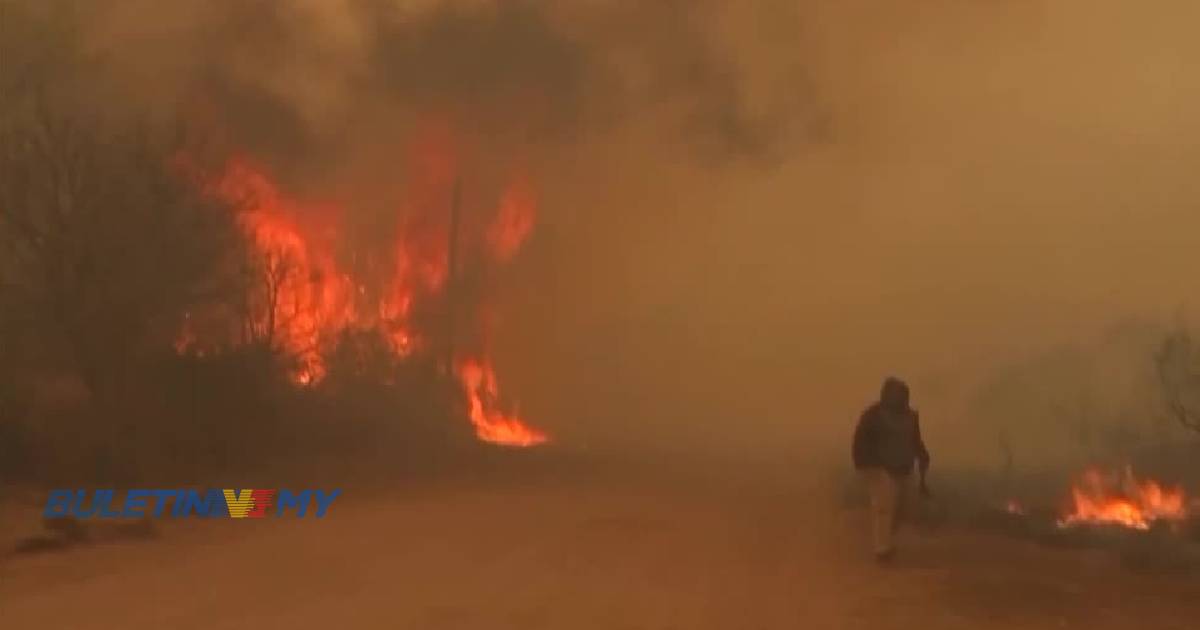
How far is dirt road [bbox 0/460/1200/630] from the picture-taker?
765 cm

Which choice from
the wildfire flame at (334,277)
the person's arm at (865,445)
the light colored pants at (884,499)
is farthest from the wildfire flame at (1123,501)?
the wildfire flame at (334,277)

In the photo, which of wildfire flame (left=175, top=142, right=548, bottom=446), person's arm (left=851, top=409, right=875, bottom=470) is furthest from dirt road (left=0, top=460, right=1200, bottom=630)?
wildfire flame (left=175, top=142, right=548, bottom=446)

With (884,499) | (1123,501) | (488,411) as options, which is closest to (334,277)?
(488,411)

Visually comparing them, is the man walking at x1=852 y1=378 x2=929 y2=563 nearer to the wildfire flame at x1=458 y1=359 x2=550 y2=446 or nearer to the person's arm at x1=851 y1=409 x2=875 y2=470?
the person's arm at x1=851 y1=409 x2=875 y2=470

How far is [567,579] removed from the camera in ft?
29.9

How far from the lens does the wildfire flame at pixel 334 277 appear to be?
22359 mm

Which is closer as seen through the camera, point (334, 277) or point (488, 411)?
point (334, 277)

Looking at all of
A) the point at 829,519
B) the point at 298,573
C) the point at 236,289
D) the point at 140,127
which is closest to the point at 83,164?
the point at 140,127

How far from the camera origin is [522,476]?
20328 mm

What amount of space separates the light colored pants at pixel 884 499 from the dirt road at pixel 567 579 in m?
0.31

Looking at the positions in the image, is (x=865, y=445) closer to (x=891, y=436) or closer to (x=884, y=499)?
(x=891, y=436)

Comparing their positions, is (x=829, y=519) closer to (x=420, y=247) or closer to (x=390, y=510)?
(x=390, y=510)

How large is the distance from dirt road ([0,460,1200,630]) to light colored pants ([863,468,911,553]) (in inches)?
12.2

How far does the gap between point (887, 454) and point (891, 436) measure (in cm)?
18
